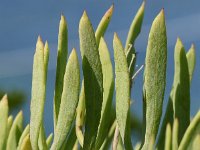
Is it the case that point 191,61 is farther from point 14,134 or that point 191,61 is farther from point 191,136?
point 14,134

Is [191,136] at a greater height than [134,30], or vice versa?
[134,30]

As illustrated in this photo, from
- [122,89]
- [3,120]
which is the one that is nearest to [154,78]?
[122,89]

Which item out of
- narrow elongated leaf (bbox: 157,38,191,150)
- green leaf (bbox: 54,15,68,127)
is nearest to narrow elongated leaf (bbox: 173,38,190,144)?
narrow elongated leaf (bbox: 157,38,191,150)

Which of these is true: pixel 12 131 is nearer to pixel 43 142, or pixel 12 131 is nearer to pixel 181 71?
pixel 43 142

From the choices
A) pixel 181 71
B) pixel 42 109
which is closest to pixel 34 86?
pixel 42 109

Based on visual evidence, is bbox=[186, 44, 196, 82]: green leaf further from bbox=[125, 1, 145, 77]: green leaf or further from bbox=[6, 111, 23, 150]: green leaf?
bbox=[6, 111, 23, 150]: green leaf

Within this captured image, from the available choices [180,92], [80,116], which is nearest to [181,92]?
[180,92]

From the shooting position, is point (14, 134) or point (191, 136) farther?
point (14, 134)
